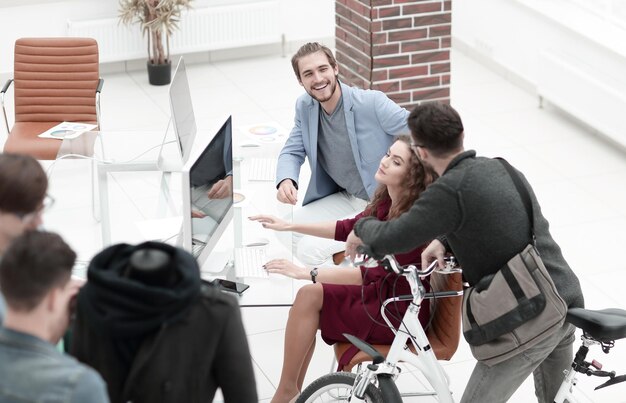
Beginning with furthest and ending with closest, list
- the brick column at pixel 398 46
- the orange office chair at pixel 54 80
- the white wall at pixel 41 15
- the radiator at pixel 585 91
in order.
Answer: the white wall at pixel 41 15 < the radiator at pixel 585 91 < the orange office chair at pixel 54 80 < the brick column at pixel 398 46

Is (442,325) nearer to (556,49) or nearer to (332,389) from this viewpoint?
(332,389)

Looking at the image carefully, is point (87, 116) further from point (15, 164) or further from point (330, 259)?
point (15, 164)

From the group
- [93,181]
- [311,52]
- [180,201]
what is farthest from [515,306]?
[93,181]

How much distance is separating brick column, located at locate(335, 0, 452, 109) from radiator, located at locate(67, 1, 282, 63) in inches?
103

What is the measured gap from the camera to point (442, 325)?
3.96m

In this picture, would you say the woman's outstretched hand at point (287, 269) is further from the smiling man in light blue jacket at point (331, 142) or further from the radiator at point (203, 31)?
the radiator at point (203, 31)

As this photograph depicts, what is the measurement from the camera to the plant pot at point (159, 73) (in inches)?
336

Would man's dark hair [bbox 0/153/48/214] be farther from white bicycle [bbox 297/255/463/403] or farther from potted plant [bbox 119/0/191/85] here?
potted plant [bbox 119/0/191/85]

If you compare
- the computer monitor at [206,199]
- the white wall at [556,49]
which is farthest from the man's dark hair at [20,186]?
the white wall at [556,49]

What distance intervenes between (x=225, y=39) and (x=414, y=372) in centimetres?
509

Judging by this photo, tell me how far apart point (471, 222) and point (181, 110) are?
2.33m

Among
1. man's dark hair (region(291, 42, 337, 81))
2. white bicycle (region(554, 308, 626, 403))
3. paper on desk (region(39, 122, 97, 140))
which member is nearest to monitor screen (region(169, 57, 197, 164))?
man's dark hair (region(291, 42, 337, 81))

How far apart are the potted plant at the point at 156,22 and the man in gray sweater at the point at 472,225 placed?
5158mm

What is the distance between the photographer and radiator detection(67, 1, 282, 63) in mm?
8625
